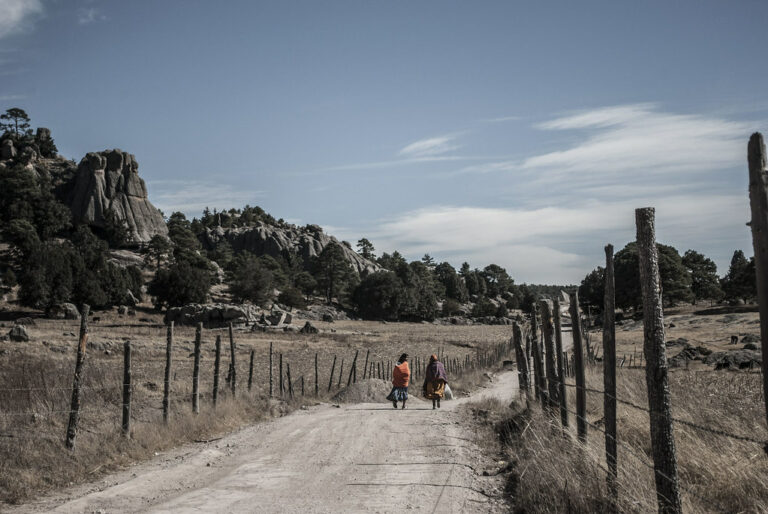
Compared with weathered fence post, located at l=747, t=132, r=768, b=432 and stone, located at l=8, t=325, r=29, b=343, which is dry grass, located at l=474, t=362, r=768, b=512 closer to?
weathered fence post, located at l=747, t=132, r=768, b=432

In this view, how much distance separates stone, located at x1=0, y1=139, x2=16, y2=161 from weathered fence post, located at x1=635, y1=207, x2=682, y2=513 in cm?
19074

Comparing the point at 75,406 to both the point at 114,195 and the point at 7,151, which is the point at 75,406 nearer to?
the point at 114,195

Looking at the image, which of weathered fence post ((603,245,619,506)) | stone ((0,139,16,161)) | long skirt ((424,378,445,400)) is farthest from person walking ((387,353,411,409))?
stone ((0,139,16,161))

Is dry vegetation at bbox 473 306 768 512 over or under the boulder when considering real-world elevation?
under

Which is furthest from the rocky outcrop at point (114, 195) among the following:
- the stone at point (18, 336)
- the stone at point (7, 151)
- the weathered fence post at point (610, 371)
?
the weathered fence post at point (610, 371)

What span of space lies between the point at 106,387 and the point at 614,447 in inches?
543

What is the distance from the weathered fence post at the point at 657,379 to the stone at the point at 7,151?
19074 centimetres

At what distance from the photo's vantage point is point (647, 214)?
669cm

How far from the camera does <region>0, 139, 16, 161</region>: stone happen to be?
16700 centimetres

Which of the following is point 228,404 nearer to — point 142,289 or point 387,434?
point 387,434

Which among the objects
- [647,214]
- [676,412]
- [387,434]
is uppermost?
[647,214]

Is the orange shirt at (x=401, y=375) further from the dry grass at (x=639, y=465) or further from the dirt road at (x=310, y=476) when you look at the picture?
the dry grass at (x=639, y=465)

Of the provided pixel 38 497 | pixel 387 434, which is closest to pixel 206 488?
pixel 38 497

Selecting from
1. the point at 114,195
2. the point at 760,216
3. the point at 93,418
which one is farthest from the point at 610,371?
the point at 114,195
